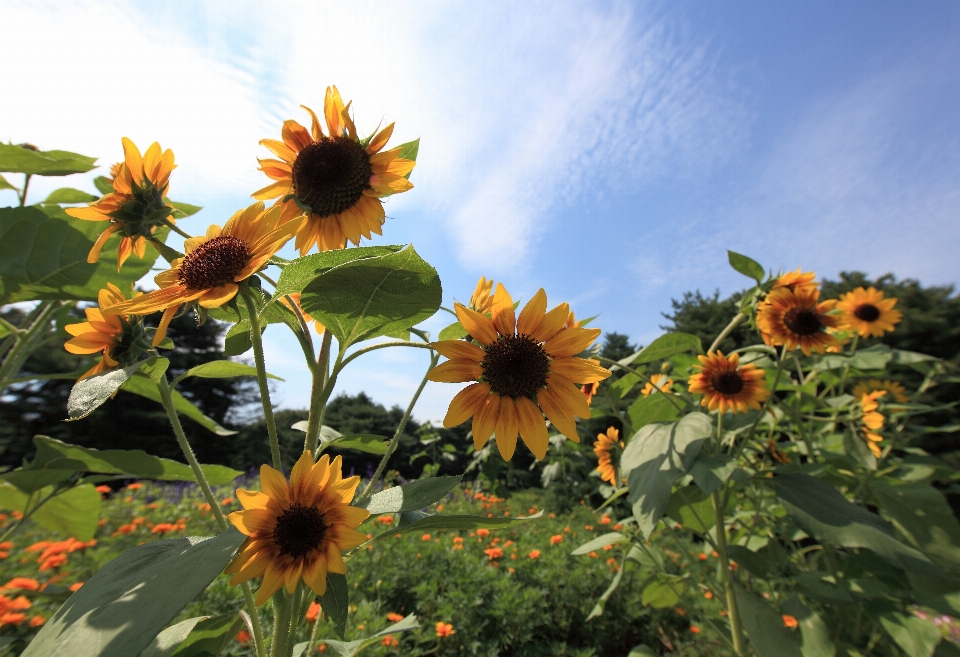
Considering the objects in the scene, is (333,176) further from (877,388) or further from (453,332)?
(877,388)

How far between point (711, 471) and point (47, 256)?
155 centimetres

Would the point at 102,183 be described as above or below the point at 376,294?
above

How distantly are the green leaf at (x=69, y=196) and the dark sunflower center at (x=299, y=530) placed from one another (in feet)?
3.66

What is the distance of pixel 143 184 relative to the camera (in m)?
0.73

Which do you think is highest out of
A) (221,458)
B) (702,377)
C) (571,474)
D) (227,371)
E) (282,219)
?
(221,458)

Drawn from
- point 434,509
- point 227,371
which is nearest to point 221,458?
point 434,509

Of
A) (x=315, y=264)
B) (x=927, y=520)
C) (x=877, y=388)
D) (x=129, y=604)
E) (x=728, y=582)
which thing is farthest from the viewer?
(x=877, y=388)

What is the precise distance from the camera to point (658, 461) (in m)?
1.17

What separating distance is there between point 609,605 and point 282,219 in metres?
3.31

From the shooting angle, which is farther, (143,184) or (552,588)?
(552,588)

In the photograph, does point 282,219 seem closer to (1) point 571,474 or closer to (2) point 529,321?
(2) point 529,321

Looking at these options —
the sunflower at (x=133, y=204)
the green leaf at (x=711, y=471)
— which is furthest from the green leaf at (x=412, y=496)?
the green leaf at (x=711, y=471)

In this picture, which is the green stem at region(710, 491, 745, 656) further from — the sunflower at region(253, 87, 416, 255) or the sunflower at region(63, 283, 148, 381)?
the sunflower at region(63, 283, 148, 381)

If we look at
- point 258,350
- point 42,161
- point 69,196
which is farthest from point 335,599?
point 69,196
